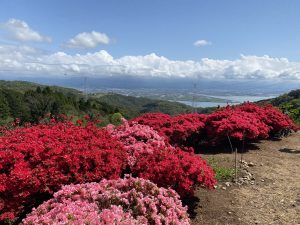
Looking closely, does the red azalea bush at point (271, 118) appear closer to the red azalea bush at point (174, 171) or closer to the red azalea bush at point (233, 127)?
the red azalea bush at point (233, 127)

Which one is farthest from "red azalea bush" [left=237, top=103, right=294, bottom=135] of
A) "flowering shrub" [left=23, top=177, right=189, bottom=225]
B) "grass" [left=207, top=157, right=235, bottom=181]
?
"flowering shrub" [left=23, top=177, right=189, bottom=225]

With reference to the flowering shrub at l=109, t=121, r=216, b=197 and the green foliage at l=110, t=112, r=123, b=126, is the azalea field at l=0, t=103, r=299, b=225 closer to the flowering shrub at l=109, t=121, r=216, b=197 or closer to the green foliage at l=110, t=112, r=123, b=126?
the flowering shrub at l=109, t=121, r=216, b=197

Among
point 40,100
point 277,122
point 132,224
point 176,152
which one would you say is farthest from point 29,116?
point 132,224

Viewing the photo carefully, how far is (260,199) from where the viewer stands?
8.47m

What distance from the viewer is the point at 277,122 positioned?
15.5 metres

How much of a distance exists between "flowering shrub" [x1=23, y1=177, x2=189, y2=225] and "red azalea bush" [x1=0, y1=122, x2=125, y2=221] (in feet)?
3.41

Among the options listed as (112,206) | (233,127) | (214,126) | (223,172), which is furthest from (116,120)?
(112,206)

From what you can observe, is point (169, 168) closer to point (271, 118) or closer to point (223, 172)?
point (223, 172)

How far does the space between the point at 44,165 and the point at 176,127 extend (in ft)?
23.5

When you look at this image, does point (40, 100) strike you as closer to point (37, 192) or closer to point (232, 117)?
point (232, 117)

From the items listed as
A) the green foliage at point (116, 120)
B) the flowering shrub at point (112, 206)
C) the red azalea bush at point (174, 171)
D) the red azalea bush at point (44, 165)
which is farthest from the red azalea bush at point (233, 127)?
the green foliage at point (116, 120)

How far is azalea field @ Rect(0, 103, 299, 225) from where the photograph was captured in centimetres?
483

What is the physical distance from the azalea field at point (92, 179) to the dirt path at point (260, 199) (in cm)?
64

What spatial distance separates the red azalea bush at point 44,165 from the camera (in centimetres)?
617
